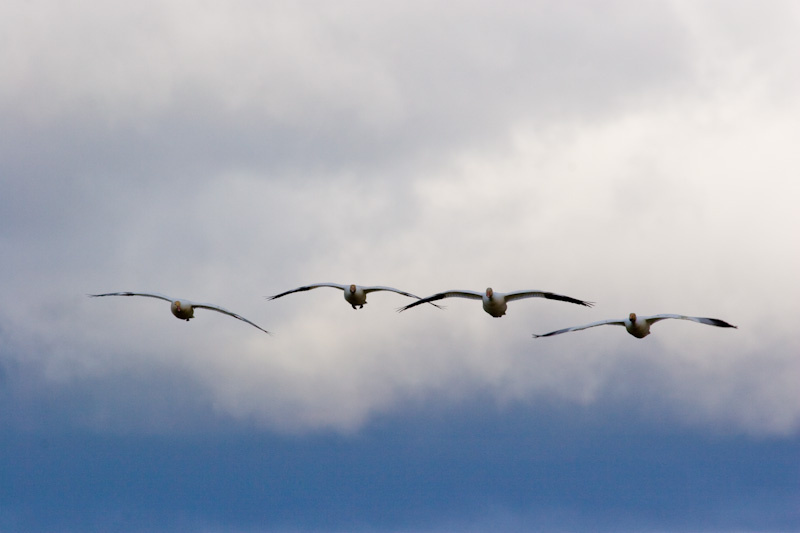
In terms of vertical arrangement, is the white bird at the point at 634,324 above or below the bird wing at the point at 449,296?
below

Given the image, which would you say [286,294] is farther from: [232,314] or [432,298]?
[432,298]

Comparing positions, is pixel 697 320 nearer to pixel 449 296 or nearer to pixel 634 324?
pixel 634 324

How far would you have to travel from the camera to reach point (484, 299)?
9012 centimetres

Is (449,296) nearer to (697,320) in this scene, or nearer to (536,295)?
(536,295)

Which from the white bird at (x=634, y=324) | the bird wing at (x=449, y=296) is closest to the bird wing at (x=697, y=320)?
the white bird at (x=634, y=324)

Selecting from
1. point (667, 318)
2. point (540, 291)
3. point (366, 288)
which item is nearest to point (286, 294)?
point (366, 288)

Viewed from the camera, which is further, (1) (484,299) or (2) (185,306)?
(2) (185,306)

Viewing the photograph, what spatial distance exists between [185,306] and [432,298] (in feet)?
65.4

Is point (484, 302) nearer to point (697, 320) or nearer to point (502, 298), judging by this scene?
point (502, 298)

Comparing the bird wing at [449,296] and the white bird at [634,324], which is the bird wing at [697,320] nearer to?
the white bird at [634,324]

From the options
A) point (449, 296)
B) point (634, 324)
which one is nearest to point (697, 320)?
point (634, 324)

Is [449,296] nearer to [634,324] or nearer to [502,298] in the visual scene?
[502,298]

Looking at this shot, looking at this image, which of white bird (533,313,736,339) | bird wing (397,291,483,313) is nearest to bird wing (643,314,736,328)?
white bird (533,313,736,339)

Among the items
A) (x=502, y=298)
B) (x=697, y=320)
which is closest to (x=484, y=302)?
(x=502, y=298)
